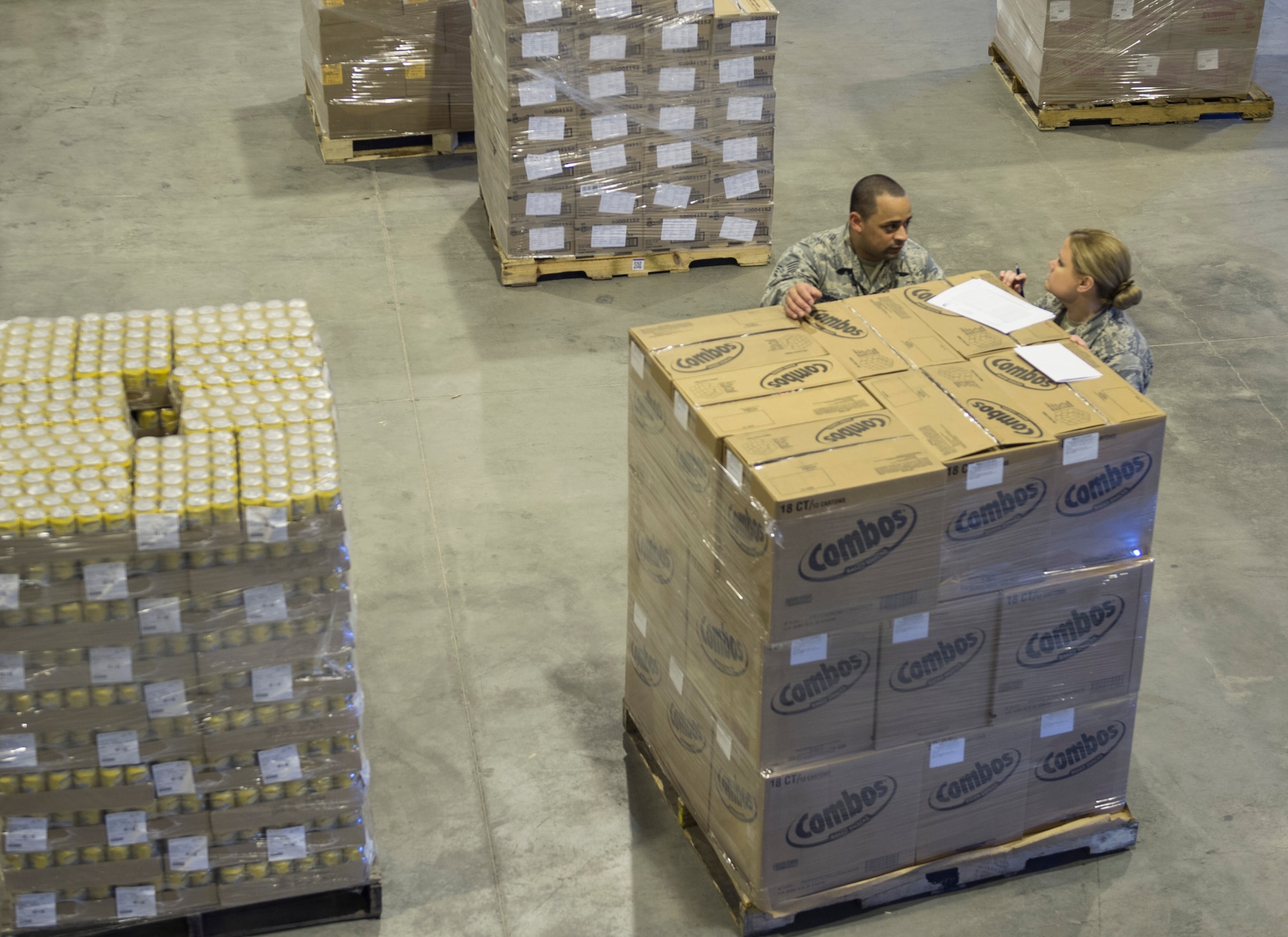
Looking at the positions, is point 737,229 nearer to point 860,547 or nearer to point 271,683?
point 860,547

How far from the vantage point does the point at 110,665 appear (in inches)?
158

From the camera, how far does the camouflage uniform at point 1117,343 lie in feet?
16.3

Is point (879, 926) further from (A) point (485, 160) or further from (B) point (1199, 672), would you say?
(A) point (485, 160)

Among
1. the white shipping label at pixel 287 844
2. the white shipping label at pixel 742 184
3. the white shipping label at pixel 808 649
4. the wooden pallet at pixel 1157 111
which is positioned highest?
the white shipping label at pixel 808 649

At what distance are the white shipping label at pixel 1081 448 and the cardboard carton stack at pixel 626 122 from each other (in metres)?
4.43

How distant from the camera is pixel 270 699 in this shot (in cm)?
421

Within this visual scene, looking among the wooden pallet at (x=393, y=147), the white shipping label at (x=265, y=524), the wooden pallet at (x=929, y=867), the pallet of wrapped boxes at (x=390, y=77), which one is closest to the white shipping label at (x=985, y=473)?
the wooden pallet at (x=929, y=867)

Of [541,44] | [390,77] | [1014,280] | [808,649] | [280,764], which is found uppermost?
[541,44]

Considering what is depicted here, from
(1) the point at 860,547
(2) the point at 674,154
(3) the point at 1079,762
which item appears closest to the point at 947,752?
(3) the point at 1079,762

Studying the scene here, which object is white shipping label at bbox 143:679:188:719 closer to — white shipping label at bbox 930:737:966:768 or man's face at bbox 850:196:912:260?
white shipping label at bbox 930:737:966:768

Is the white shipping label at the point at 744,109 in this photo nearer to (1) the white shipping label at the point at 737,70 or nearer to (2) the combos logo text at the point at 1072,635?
(1) the white shipping label at the point at 737,70

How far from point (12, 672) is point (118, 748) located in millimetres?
380

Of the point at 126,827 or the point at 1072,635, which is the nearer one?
the point at 126,827

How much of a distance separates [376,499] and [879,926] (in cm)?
315
